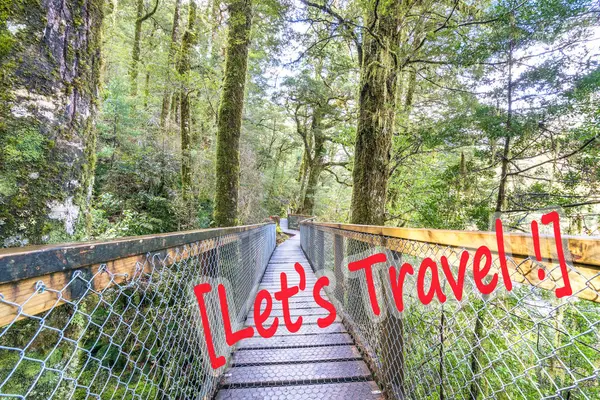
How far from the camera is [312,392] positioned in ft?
6.46

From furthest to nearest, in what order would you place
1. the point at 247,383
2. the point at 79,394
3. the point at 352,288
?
the point at 352,288 → the point at 79,394 → the point at 247,383

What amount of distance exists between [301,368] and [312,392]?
275 mm

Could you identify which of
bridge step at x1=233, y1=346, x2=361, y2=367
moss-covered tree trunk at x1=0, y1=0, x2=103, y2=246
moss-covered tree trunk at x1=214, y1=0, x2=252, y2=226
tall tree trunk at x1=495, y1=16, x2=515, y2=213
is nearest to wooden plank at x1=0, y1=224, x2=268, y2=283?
moss-covered tree trunk at x1=0, y1=0, x2=103, y2=246

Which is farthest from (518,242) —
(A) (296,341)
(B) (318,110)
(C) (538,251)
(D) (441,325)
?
(B) (318,110)

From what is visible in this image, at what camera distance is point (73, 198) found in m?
1.47

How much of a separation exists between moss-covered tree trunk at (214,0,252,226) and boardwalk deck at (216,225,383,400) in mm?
2231

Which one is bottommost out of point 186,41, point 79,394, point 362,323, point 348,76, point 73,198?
point 79,394

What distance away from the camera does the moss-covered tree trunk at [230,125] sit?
14.4 ft

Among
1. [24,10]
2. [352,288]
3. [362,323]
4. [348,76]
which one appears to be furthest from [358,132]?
[348,76]

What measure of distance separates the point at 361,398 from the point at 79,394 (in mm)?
2466

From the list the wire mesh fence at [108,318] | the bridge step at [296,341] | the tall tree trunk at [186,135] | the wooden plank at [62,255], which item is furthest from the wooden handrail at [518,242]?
the tall tree trunk at [186,135]

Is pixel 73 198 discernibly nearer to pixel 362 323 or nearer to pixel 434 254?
pixel 434 254

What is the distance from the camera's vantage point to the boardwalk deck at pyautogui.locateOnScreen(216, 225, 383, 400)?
1968 mm

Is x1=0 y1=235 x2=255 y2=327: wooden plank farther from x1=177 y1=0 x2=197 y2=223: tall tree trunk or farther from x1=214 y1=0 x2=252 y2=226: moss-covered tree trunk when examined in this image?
x1=177 y1=0 x2=197 y2=223: tall tree trunk
